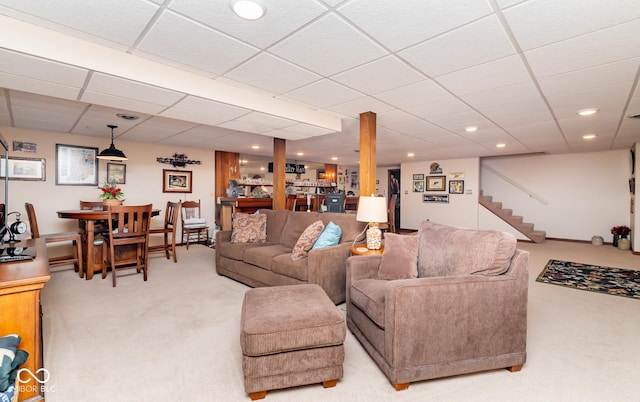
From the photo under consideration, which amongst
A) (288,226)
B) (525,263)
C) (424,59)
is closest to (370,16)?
(424,59)

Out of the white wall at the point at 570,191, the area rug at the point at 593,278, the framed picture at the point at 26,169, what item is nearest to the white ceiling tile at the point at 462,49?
the area rug at the point at 593,278

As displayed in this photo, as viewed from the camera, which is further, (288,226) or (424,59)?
(288,226)

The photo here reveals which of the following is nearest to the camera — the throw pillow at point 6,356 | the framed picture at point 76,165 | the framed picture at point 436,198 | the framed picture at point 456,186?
the throw pillow at point 6,356

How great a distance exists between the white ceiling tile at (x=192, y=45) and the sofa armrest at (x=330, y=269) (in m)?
1.91

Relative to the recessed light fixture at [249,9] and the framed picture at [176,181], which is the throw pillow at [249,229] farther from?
the framed picture at [176,181]

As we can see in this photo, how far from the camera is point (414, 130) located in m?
4.95

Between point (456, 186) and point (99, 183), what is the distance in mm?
8882

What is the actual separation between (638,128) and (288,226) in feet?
18.6

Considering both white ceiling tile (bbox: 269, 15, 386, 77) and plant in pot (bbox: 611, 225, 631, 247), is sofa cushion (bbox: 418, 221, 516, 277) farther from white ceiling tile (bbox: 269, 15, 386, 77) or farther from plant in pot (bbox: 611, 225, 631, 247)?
plant in pot (bbox: 611, 225, 631, 247)

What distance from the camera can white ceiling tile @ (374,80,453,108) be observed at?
2.95 meters

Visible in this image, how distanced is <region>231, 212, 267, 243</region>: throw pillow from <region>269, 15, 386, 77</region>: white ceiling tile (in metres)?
2.48

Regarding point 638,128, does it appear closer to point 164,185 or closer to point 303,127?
point 303,127

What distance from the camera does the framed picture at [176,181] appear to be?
21.9 feet

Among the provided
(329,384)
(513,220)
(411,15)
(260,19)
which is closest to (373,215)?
(329,384)
